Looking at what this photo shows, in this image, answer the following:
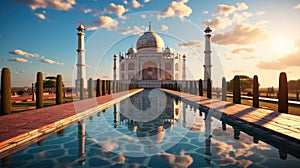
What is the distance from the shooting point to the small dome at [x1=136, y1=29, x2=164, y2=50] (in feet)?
139

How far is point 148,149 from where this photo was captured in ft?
11.1

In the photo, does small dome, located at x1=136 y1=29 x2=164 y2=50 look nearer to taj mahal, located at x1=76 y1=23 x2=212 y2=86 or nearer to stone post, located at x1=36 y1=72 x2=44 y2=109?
taj mahal, located at x1=76 y1=23 x2=212 y2=86

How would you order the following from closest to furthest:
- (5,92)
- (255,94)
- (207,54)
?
(5,92), (255,94), (207,54)

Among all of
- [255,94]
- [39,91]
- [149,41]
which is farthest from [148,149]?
[149,41]

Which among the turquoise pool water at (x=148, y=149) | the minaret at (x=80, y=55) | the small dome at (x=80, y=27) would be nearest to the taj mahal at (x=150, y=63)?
the minaret at (x=80, y=55)

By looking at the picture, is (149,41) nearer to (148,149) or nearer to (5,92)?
(5,92)

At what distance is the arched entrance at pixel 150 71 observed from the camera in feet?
142

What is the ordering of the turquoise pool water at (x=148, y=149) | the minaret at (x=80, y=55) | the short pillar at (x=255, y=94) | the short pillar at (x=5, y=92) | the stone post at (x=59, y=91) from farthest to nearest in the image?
the minaret at (x=80, y=55) < the stone post at (x=59, y=91) < the short pillar at (x=255, y=94) < the short pillar at (x=5, y=92) < the turquoise pool water at (x=148, y=149)

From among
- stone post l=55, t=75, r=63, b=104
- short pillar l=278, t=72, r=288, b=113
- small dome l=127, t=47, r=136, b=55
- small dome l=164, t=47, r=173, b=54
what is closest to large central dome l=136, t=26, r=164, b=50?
small dome l=127, t=47, r=136, b=55

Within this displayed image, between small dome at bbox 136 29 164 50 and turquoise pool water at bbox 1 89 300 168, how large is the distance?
38.7m

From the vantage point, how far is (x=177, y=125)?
525 cm

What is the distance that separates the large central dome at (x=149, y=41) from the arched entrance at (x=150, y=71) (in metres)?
3.69

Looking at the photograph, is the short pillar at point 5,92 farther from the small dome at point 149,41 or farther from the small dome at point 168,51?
the small dome at point 168,51

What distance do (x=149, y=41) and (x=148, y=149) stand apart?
132ft
